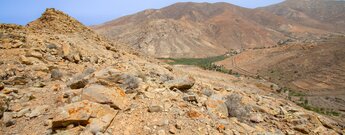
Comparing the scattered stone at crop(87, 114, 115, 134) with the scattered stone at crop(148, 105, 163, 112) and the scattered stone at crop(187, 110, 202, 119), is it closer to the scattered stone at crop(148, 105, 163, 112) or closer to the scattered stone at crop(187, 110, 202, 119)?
the scattered stone at crop(148, 105, 163, 112)

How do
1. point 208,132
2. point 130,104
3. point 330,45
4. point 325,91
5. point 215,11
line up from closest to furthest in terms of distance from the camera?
point 208,132, point 130,104, point 325,91, point 330,45, point 215,11

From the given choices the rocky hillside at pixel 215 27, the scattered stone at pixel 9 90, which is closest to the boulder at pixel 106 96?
the scattered stone at pixel 9 90

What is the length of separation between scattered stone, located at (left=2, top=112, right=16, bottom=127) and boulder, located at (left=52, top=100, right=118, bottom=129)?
1.06 meters

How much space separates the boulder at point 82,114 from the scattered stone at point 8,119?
1.06 metres

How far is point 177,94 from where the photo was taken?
7.78m

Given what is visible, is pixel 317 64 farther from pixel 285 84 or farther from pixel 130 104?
pixel 130 104

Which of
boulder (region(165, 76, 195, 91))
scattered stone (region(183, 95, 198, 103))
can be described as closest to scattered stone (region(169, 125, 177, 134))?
scattered stone (region(183, 95, 198, 103))

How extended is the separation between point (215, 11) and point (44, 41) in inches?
5100

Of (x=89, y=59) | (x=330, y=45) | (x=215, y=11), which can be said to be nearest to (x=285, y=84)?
(x=330, y=45)

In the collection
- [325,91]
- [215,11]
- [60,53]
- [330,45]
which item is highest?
[215,11]

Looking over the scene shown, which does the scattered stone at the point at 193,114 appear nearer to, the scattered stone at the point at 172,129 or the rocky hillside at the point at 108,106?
the rocky hillside at the point at 108,106

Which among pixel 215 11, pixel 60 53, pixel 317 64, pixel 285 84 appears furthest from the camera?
pixel 215 11

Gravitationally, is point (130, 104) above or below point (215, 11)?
→ below

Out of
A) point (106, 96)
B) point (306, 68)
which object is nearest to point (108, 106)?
point (106, 96)
